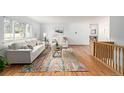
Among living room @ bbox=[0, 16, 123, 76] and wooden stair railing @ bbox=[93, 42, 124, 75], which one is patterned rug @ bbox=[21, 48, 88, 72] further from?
wooden stair railing @ bbox=[93, 42, 124, 75]

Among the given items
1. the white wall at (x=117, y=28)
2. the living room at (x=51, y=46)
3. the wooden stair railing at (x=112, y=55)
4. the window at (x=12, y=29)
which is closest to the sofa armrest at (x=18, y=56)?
the living room at (x=51, y=46)

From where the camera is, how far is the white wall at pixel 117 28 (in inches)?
271

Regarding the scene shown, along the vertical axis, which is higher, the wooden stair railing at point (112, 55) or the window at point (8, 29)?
the window at point (8, 29)

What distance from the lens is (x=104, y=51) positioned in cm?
616

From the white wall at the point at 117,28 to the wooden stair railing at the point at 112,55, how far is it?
0.89 meters

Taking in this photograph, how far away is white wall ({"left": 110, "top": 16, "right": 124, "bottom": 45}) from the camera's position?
6.88m

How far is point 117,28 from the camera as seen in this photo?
22.8 feet

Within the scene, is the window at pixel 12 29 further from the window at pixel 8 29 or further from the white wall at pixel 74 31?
the white wall at pixel 74 31

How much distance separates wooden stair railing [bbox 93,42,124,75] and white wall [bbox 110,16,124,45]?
0.89m

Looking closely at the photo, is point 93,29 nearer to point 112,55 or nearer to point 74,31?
point 74,31
